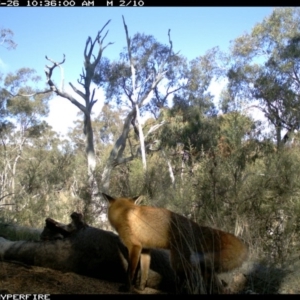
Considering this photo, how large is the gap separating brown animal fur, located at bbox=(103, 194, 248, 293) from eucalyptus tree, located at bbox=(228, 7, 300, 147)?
1789cm

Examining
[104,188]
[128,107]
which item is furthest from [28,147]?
[104,188]

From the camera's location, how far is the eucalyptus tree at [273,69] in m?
22.5

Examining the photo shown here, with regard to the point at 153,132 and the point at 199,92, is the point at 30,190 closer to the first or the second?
the point at 153,132

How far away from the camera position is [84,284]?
4.09 meters

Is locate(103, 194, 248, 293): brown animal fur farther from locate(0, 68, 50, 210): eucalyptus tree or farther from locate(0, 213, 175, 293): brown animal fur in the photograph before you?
locate(0, 68, 50, 210): eucalyptus tree

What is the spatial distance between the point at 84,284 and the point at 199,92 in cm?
2557

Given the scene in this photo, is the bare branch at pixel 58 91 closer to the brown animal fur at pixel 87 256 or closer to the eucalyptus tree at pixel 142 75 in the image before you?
the eucalyptus tree at pixel 142 75

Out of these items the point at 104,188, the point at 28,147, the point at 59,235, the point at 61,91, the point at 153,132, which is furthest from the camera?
the point at 28,147

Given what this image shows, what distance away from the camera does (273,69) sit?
2392 centimetres

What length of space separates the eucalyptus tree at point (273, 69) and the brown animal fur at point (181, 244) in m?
17.9

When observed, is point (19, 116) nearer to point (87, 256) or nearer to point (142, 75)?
point (142, 75)

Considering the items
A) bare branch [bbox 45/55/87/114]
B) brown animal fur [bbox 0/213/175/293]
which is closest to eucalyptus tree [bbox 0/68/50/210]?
bare branch [bbox 45/55/87/114]

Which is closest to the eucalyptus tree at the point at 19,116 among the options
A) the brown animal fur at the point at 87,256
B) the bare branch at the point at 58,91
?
the bare branch at the point at 58,91

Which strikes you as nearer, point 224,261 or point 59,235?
point 224,261
